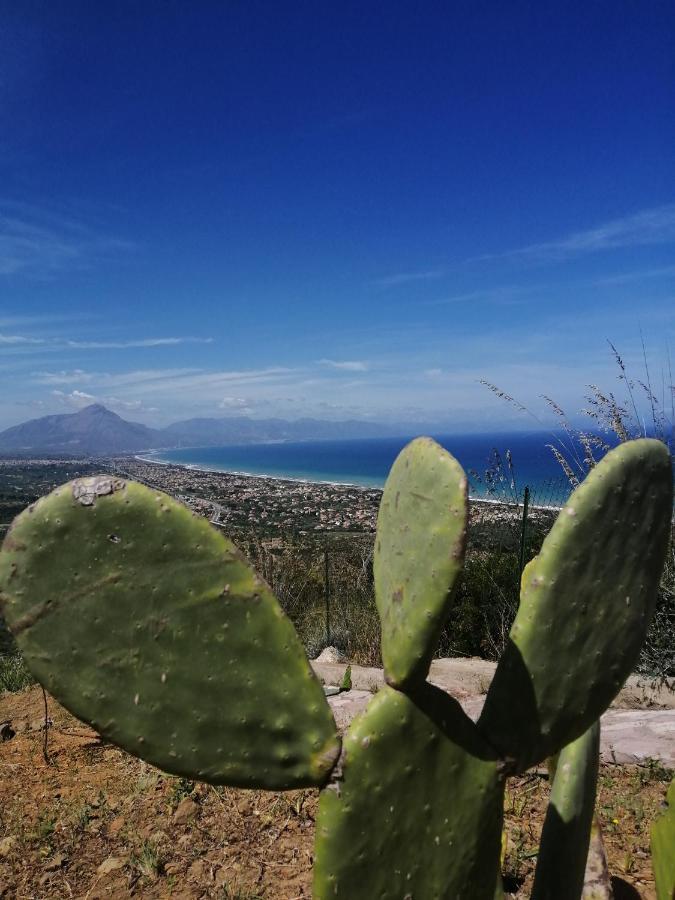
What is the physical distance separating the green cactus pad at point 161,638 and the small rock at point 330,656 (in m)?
4.01

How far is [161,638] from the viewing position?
112 cm

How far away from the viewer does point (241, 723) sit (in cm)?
115

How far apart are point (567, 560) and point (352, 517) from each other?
13837 mm

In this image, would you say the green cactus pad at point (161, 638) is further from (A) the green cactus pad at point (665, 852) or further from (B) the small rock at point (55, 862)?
(B) the small rock at point (55, 862)

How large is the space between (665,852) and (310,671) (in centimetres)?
96

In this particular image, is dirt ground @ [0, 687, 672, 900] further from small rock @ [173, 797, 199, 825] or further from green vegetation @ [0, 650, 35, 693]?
green vegetation @ [0, 650, 35, 693]

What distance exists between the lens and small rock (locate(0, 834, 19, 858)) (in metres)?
2.43

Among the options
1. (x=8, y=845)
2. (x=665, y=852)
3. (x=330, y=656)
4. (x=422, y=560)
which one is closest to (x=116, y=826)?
(x=8, y=845)

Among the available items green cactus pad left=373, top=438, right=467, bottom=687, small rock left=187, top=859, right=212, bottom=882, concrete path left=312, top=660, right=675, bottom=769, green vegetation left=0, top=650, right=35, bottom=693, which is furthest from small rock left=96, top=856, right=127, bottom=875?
green vegetation left=0, top=650, right=35, bottom=693

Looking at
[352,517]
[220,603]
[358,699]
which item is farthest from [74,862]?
[352,517]

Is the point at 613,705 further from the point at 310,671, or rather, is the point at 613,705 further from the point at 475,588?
the point at 310,671

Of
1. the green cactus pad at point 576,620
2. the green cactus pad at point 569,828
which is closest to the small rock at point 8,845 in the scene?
the green cactus pad at point 569,828

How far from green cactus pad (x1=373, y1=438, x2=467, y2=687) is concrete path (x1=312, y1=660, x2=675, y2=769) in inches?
78.2

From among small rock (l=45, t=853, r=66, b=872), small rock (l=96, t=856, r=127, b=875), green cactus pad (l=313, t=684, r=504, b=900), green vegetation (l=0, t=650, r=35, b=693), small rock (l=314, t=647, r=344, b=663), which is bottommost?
green vegetation (l=0, t=650, r=35, b=693)
